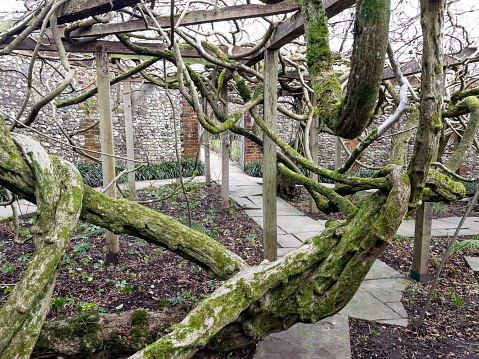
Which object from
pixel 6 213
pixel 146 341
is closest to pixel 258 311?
pixel 146 341

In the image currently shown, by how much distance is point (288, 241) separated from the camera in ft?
14.0

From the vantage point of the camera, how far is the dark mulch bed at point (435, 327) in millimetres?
2191

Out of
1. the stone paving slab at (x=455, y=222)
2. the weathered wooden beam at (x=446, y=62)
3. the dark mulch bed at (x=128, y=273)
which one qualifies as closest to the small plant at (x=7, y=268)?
the dark mulch bed at (x=128, y=273)

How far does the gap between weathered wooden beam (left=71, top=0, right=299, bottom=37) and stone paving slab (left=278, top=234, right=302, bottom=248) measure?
2727 millimetres

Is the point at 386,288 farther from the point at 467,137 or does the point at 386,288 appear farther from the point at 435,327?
the point at 467,137

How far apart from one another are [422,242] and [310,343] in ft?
5.66

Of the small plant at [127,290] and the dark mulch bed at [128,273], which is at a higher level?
the small plant at [127,290]

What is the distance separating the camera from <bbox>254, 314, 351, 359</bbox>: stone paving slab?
2.03 meters

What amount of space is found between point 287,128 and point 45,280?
1102 centimetres

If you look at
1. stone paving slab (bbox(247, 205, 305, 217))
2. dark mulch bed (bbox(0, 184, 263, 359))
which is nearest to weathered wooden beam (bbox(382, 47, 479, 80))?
stone paving slab (bbox(247, 205, 305, 217))

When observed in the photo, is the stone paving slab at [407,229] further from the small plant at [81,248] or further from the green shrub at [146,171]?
the green shrub at [146,171]

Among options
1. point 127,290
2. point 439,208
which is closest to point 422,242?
point 127,290

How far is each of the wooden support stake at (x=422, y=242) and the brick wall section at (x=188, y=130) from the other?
8575 millimetres

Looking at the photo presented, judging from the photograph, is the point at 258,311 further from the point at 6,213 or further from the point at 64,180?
the point at 6,213
